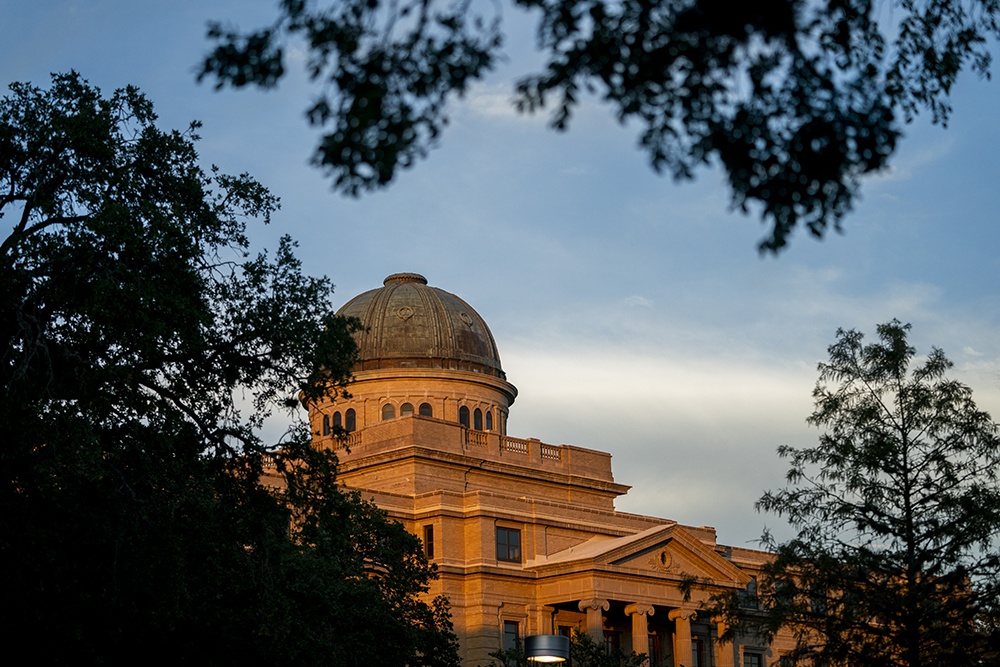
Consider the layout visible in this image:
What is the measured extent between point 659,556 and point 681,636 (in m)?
3.89

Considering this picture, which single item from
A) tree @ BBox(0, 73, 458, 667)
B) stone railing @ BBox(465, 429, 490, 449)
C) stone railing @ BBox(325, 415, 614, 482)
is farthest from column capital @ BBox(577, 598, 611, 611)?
tree @ BBox(0, 73, 458, 667)

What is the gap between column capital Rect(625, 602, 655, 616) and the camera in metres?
67.2

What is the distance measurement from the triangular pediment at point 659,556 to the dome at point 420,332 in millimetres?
16503

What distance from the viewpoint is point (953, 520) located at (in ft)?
113

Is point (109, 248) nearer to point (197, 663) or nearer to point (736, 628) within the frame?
point (197, 663)

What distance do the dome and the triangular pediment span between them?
1650 cm

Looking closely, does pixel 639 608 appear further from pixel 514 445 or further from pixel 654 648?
pixel 514 445

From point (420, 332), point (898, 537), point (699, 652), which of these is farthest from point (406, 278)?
point (898, 537)

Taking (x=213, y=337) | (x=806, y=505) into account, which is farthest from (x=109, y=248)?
(x=806, y=505)

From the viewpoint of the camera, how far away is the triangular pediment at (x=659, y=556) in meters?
66.9

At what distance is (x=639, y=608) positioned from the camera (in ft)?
221

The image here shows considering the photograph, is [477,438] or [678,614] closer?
[678,614]

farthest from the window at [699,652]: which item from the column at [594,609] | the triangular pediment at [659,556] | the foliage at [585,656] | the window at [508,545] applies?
the foliage at [585,656]

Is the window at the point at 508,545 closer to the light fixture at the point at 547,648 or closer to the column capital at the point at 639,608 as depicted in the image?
the column capital at the point at 639,608
